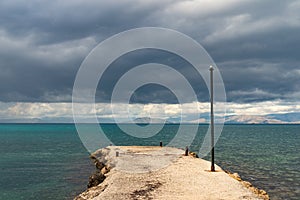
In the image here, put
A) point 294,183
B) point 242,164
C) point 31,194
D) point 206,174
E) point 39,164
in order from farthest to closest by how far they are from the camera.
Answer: point 39,164, point 242,164, point 294,183, point 31,194, point 206,174

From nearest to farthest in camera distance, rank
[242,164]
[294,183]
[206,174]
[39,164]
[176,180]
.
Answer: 1. [176,180]
2. [206,174]
3. [294,183]
4. [242,164]
5. [39,164]

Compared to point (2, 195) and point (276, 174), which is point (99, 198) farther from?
point (276, 174)

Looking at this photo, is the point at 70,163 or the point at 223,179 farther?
the point at 70,163

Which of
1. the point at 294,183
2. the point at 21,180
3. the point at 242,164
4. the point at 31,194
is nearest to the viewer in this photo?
the point at 31,194

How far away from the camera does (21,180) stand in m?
45.7

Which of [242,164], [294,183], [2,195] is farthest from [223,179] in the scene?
[242,164]

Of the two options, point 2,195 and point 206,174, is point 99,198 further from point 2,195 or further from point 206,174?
point 2,195

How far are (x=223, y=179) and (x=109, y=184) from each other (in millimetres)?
10813

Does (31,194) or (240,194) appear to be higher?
(240,194)

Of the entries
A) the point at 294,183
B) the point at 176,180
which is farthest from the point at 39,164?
the point at 294,183

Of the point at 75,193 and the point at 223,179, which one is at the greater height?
the point at 223,179

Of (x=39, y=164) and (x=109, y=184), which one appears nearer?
(x=109, y=184)

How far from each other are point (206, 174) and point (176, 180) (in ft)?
14.1

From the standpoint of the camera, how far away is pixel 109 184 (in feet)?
97.0
